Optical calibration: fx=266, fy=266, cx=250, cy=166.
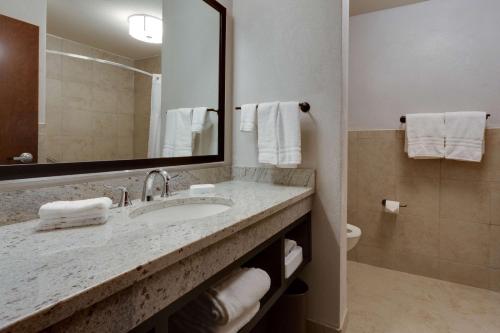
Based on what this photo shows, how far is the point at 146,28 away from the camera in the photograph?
1.25m

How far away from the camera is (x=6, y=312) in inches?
13.6

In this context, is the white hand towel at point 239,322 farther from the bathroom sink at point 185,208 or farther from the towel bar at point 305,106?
the towel bar at point 305,106

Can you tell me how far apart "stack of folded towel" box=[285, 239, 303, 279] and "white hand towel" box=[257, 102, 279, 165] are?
0.43 m

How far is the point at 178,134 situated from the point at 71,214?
773mm

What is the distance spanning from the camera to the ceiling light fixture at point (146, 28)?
1203 millimetres

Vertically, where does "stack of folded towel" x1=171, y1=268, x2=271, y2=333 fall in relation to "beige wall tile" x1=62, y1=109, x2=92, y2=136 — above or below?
below

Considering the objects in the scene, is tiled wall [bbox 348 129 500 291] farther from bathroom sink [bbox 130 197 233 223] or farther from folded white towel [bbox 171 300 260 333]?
folded white towel [bbox 171 300 260 333]

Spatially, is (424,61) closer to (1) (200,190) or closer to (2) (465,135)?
(2) (465,135)

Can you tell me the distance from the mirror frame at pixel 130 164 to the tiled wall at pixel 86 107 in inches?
1.3

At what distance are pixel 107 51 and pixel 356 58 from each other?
2.17 metres

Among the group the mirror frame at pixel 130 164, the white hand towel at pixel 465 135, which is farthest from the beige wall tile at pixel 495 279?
the mirror frame at pixel 130 164

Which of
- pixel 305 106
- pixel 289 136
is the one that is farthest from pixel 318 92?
pixel 289 136

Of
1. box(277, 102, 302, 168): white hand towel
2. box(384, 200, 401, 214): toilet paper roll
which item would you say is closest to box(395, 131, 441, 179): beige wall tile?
box(384, 200, 401, 214): toilet paper roll

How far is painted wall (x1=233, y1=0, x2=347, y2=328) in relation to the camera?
139 centimetres
